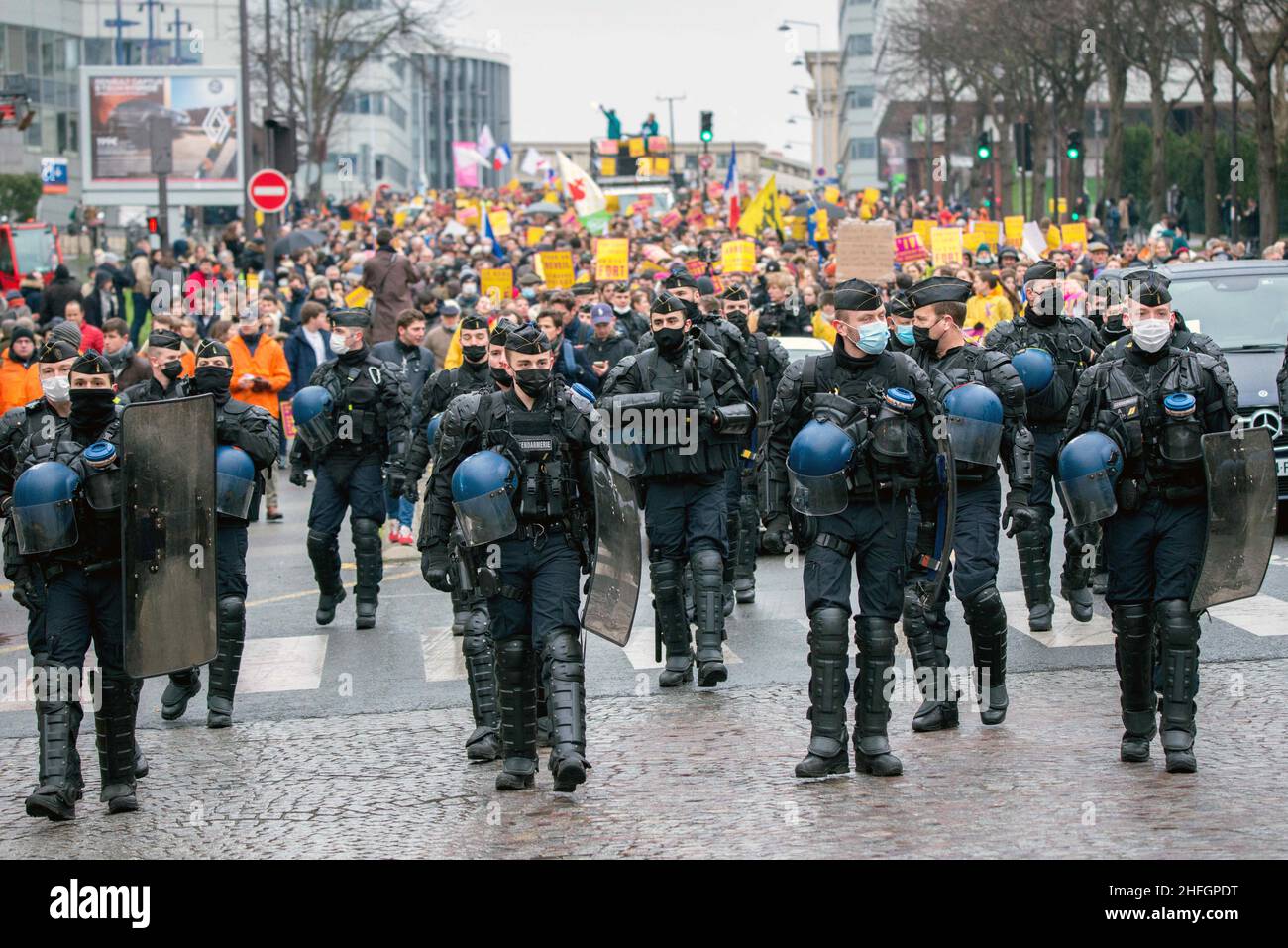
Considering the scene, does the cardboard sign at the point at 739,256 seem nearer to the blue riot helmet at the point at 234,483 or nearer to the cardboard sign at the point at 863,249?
the cardboard sign at the point at 863,249

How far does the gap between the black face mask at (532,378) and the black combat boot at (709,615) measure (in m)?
2.36

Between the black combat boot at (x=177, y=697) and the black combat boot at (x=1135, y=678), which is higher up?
the black combat boot at (x=1135, y=678)

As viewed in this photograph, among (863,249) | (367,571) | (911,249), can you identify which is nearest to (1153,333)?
(367,571)

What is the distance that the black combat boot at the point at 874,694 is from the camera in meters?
8.23

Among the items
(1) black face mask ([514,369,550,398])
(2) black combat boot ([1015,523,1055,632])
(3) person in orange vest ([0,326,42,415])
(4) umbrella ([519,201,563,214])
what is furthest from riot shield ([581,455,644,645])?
(4) umbrella ([519,201,563,214])

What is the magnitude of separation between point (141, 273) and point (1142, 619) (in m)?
20.2

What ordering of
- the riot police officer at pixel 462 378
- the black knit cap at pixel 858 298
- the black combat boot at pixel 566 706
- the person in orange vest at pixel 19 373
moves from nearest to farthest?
the black combat boot at pixel 566 706 < the black knit cap at pixel 858 298 < the riot police officer at pixel 462 378 < the person in orange vest at pixel 19 373

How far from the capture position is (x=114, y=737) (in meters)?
8.27

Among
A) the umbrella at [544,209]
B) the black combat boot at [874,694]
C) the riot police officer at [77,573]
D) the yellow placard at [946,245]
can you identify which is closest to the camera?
the riot police officer at [77,573]

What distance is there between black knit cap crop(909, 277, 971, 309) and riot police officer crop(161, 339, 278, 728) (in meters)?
3.25

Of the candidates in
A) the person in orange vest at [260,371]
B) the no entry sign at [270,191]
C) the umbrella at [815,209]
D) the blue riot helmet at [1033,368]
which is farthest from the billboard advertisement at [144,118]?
the blue riot helmet at [1033,368]

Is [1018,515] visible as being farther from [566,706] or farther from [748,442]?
[748,442]

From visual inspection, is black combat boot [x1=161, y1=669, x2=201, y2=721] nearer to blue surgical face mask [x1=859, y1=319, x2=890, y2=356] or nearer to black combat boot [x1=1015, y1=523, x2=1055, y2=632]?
blue surgical face mask [x1=859, y1=319, x2=890, y2=356]

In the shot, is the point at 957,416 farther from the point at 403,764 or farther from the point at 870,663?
the point at 403,764
